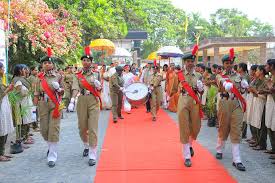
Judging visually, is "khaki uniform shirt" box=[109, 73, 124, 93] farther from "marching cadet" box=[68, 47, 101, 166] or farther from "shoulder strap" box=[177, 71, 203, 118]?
"shoulder strap" box=[177, 71, 203, 118]

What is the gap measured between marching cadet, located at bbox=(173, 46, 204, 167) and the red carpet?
40 cm

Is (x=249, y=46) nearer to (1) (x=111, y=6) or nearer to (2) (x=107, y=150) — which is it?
(1) (x=111, y=6)

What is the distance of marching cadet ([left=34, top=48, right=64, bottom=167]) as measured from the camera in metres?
6.22

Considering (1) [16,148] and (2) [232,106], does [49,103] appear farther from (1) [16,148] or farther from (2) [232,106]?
(2) [232,106]

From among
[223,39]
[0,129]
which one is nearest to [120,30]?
[223,39]

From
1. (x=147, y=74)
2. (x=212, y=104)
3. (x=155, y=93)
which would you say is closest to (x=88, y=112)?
(x=212, y=104)

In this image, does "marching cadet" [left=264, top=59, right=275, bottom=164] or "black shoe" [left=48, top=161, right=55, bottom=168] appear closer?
"black shoe" [left=48, top=161, right=55, bottom=168]

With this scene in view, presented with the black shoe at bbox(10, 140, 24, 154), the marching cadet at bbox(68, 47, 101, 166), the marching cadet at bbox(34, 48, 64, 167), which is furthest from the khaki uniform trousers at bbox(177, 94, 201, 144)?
the black shoe at bbox(10, 140, 24, 154)

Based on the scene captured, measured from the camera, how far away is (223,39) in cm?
2175

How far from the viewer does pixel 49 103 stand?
6.24 metres

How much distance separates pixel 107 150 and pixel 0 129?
2.01 metres

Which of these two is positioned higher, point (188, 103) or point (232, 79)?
point (232, 79)

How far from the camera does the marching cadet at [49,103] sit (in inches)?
245

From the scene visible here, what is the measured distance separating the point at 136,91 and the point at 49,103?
18.4 ft
